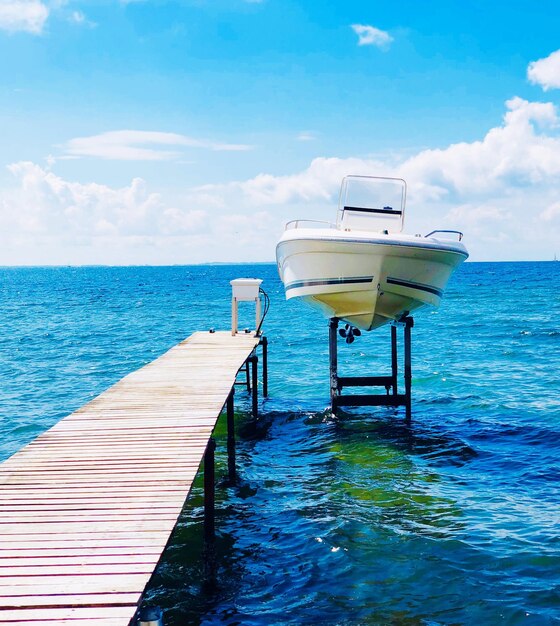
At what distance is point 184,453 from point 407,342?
8.33 m

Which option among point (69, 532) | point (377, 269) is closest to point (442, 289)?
point (377, 269)

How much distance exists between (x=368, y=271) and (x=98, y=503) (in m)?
7.68

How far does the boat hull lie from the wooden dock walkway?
389 cm

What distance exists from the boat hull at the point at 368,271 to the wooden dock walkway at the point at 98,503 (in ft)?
12.7

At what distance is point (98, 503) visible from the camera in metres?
5.59

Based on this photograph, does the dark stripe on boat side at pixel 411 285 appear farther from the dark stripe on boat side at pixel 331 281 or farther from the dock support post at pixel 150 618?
the dock support post at pixel 150 618

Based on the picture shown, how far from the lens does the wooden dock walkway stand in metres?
4.05

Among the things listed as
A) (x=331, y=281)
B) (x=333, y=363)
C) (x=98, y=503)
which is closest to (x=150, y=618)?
(x=98, y=503)

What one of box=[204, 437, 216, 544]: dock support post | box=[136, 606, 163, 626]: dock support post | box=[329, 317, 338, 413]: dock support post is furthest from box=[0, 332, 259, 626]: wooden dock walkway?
box=[329, 317, 338, 413]: dock support post

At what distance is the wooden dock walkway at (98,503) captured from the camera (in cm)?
405

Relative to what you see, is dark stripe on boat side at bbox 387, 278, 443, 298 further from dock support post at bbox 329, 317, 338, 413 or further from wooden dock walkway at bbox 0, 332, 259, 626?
wooden dock walkway at bbox 0, 332, 259, 626

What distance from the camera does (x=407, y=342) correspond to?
14.3m

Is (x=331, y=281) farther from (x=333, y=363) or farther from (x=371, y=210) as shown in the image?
(x=333, y=363)

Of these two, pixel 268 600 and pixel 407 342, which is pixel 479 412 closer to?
pixel 407 342
